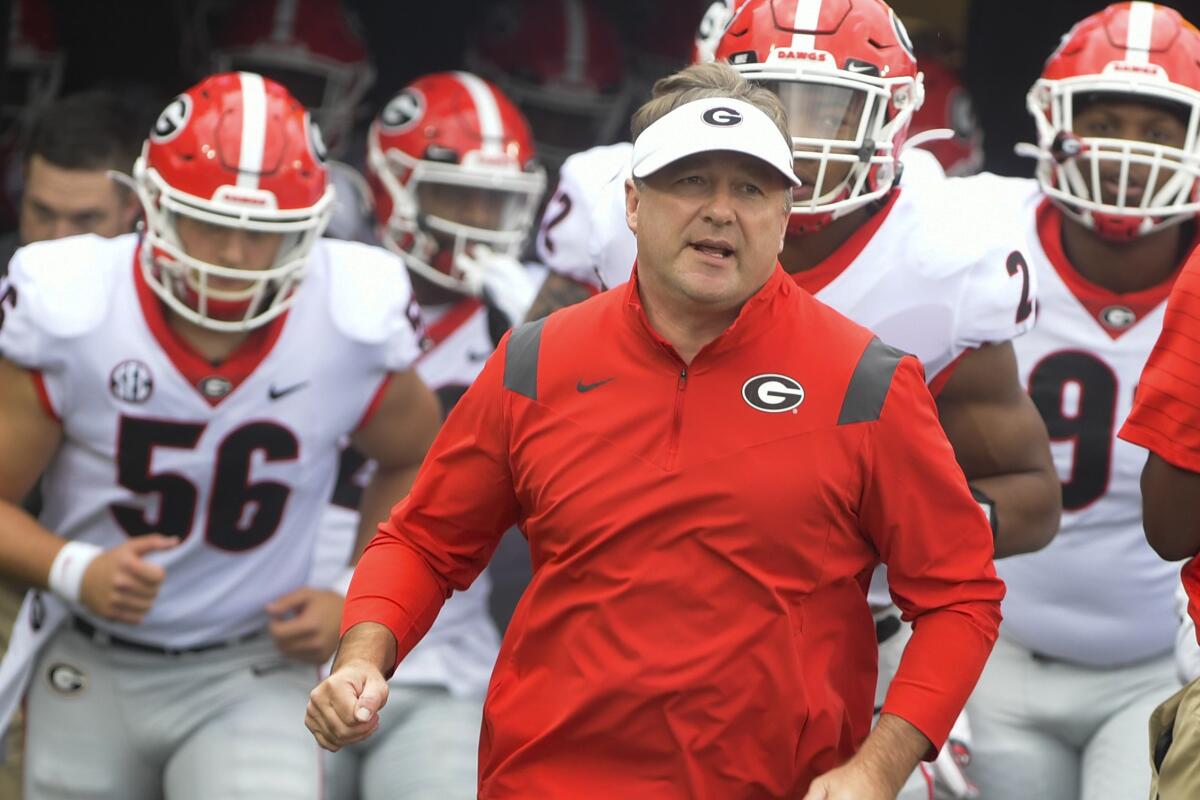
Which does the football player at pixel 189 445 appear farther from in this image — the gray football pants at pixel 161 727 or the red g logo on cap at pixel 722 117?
the red g logo on cap at pixel 722 117

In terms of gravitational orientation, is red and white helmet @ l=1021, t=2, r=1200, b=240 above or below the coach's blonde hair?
below

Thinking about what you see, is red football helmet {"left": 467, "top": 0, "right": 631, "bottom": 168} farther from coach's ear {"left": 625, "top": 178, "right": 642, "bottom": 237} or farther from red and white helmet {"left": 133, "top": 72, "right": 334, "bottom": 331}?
coach's ear {"left": 625, "top": 178, "right": 642, "bottom": 237}

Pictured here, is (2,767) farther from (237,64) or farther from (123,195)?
(237,64)

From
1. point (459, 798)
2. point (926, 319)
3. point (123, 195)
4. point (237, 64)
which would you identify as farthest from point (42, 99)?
point (926, 319)

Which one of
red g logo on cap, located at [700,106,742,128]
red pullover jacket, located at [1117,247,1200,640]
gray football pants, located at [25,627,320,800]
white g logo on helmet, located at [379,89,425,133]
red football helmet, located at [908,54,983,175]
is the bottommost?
gray football pants, located at [25,627,320,800]

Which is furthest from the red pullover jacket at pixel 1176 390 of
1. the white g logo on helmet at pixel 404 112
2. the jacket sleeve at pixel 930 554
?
the white g logo on helmet at pixel 404 112

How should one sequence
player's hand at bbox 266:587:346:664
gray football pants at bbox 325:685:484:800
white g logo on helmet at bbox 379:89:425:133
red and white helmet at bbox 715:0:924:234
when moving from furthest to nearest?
white g logo on helmet at bbox 379:89:425:133, gray football pants at bbox 325:685:484:800, player's hand at bbox 266:587:346:664, red and white helmet at bbox 715:0:924:234

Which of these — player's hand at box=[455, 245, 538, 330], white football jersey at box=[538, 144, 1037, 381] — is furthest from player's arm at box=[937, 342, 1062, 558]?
player's hand at box=[455, 245, 538, 330]

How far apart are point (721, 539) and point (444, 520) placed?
41 cm

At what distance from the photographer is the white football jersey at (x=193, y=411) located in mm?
3553

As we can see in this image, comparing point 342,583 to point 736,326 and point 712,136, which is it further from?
point 712,136

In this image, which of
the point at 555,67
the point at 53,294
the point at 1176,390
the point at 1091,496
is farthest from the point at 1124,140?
the point at 555,67

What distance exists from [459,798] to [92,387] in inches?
41.3

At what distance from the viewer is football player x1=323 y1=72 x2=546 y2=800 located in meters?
4.08
